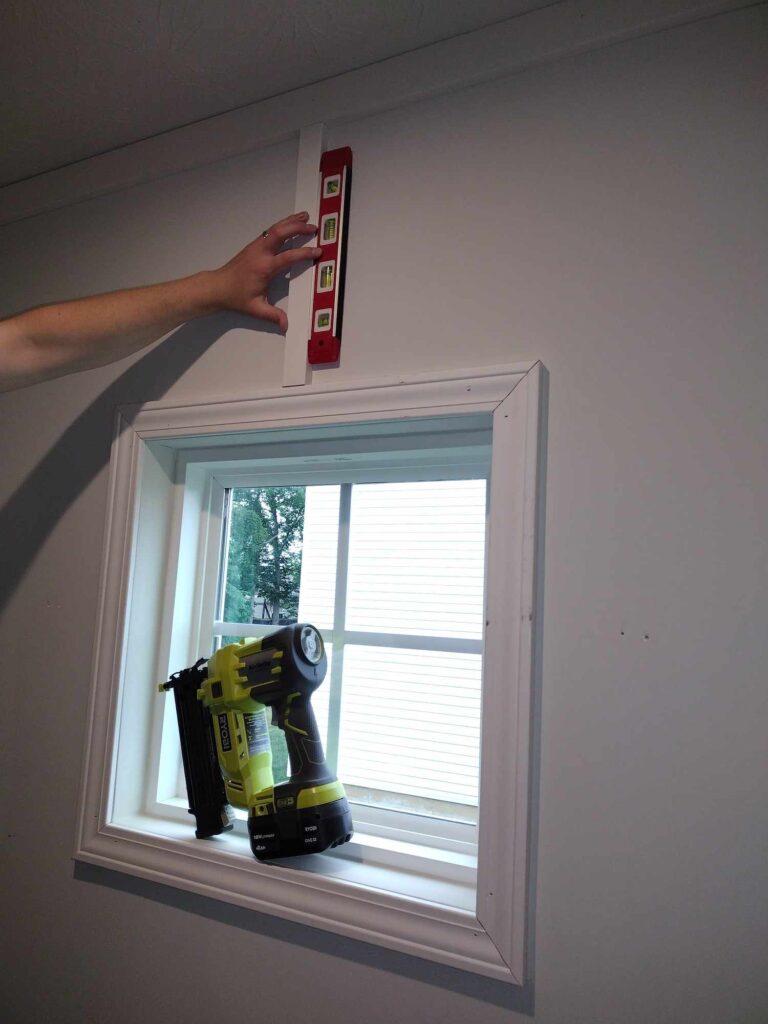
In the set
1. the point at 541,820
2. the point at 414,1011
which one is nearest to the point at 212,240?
the point at 541,820

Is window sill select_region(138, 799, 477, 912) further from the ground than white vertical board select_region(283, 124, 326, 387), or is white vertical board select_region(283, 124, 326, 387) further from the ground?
white vertical board select_region(283, 124, 326, 387)

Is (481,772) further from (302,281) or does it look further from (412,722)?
(302,281)

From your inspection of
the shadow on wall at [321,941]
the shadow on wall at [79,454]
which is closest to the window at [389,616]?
the shadow on wall at [321,941]

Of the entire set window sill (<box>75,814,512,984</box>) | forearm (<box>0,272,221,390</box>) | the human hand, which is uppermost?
the human hand

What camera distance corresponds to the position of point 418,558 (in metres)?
A: 1.52

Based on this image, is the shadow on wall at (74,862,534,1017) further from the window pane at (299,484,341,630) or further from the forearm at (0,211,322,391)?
the forearm at (0,211,322,391)

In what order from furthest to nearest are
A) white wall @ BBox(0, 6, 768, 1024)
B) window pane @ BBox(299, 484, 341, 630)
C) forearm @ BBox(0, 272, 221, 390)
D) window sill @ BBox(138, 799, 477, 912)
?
1. window pane @ BBox(299, 484, 341, 630)
2. forearm @ BBox(0, 272, 221, 390)
3. window sill @ BBox(138, 799, 477, 912)
4. white wall @ BBox(0, 6, 768, 1024)

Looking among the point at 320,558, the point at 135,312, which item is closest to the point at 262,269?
the point at 135,312

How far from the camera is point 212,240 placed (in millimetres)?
1603

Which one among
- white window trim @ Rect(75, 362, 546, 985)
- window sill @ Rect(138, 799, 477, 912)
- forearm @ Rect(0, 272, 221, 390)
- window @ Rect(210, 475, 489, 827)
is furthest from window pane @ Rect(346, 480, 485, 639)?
forearm @ Rect(0, 272, 221, 390)

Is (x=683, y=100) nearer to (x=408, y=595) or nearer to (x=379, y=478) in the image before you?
(x=379, y=478)

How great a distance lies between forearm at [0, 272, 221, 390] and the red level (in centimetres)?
23

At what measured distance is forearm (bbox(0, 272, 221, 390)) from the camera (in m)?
1.37

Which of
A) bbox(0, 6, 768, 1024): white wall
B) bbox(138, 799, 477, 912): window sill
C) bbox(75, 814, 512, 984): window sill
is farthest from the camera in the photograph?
bbox(138, 799, 477, 912): window sill
